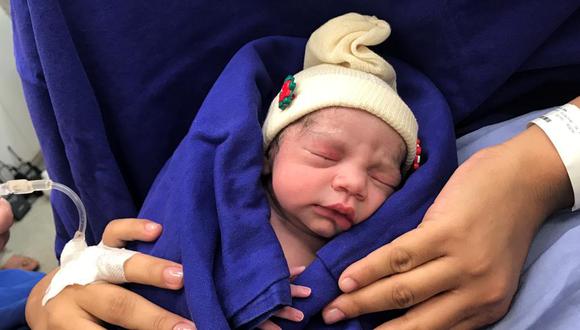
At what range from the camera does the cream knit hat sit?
89 cm

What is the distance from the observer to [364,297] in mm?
740

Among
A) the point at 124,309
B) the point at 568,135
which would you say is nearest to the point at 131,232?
the point at 124,309

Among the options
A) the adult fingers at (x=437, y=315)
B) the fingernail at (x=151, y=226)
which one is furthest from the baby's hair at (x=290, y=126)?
the adult fingers at (x=437, y=315)

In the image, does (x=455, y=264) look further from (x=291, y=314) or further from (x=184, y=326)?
(x=184, y=326)

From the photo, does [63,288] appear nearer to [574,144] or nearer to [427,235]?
[427,235]

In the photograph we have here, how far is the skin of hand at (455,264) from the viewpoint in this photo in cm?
73

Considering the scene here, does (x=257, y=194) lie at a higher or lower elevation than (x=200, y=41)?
lower

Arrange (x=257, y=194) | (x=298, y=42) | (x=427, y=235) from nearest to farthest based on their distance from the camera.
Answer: (x=427, y=235) < (x=257, y=194) < (x=298, y=42)

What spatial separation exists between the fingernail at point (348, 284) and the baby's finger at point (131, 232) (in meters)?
0.33

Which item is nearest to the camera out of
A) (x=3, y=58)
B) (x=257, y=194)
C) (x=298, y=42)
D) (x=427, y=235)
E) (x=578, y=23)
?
(x=427, y=235)

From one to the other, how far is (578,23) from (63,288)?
3.39 feet

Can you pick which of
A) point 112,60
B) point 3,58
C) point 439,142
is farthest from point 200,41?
point 3,58

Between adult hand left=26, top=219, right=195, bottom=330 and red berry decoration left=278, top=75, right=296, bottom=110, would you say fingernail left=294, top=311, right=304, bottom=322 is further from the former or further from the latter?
red berry decoration left=278, top=75, right=296, bottom=110

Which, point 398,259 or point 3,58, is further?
point 3,58
